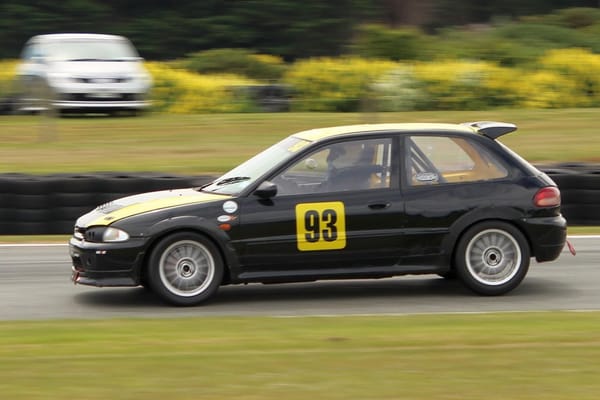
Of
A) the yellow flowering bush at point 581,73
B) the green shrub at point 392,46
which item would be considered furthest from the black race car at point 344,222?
the green shrub at point 392,46

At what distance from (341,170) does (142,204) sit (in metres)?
1.61

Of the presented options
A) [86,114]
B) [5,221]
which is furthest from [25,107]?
[5,221]

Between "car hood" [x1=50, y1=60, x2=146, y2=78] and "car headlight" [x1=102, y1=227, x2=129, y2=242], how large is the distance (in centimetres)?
1390

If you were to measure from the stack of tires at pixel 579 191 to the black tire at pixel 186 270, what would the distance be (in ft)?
18.8

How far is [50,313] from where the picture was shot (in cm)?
930

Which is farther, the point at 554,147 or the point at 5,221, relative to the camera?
the point at 554,147

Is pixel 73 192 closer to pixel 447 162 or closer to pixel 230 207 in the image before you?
pixel 230 207

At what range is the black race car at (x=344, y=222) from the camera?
9.44 m

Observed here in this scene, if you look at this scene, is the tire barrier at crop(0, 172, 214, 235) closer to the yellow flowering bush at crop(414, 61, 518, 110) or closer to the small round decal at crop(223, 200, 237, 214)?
the small round decal at crop(223, 200, 237, 214)

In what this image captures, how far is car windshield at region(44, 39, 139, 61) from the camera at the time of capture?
77.8 feet

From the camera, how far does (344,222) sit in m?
9.55

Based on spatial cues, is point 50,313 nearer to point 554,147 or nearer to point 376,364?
point 376,364

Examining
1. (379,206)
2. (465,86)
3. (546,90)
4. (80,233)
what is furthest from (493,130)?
Result: (546,90)

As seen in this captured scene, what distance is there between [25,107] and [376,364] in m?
18.4
